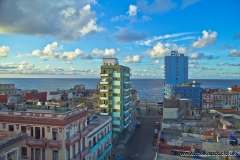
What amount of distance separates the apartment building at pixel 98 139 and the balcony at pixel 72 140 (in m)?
6.28

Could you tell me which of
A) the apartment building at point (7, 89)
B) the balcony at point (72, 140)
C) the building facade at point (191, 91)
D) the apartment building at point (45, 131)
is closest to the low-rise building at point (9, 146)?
the apartment building at point (45, 131)

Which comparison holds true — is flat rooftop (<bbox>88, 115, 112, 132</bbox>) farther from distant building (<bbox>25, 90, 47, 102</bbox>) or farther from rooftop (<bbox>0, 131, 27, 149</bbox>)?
distant building (<bbox>25, 90, 47, 102</bbox>)

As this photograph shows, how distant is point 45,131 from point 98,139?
1524cm

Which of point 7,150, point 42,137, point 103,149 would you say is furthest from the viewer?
point 103,149

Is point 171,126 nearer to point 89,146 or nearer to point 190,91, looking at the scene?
point 89,146

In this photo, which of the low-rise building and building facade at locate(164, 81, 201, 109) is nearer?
the low-rise building

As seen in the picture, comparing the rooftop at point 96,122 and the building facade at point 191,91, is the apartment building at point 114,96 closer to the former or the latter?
the rooftop at point 96,122

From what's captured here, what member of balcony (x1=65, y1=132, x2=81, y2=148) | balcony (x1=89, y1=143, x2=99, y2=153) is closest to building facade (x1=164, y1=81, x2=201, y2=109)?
balcony (x1=89, y1=143, x2=99, y2=153)

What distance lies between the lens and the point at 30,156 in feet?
94.4

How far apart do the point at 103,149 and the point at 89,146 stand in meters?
6.77

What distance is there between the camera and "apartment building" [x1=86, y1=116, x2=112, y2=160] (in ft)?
125

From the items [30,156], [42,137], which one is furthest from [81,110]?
[30,156]

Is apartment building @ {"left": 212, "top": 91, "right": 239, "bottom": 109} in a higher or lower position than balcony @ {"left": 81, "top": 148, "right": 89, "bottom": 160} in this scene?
higher

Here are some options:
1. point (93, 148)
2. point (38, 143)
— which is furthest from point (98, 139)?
point (38, 143)
